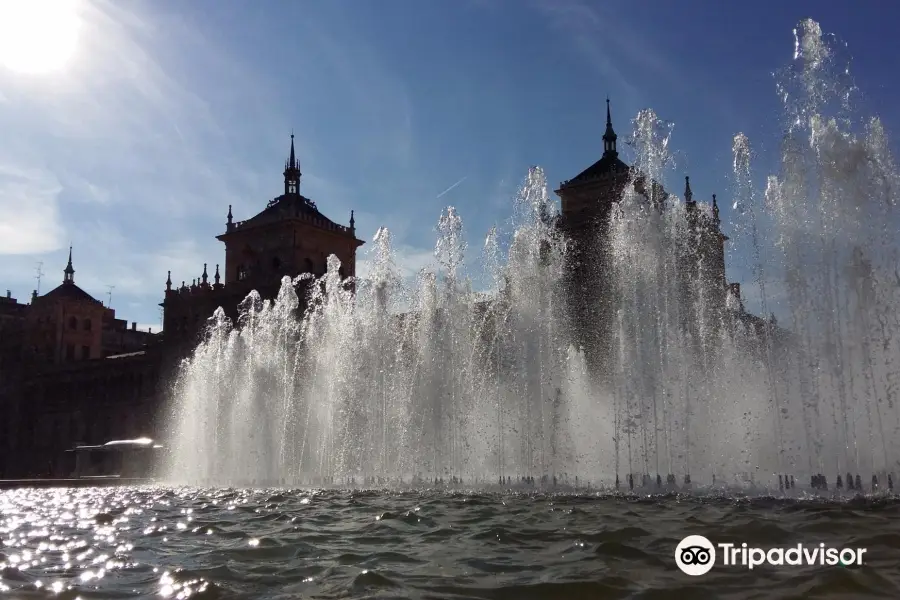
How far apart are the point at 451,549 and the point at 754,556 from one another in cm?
299

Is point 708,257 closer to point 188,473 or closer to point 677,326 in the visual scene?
point 677,326

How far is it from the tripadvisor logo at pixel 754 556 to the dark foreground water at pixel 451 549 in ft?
0.42

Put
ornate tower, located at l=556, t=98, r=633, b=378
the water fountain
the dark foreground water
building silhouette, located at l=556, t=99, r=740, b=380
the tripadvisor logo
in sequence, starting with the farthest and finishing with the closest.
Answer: ornate tower, located at l=556, t=98, r=633, b=378 → building silhouette, located at l=556, t=99, r=740, b=380 → the water fountain → the tripadvisor logo → the dark foreground water

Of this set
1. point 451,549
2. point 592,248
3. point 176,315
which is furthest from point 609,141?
point 451,549

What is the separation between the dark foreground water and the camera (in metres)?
6.24

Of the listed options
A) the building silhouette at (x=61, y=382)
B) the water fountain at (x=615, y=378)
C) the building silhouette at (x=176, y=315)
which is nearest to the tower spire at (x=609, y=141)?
the building silhouette at (x=176, y=315)

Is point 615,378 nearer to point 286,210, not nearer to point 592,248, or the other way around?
point 592,248

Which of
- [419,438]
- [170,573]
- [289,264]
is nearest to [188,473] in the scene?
[419,438]

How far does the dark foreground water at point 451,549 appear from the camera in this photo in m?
6.24

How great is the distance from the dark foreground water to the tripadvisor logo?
13 centimetres

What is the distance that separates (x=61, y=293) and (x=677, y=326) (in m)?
54.8

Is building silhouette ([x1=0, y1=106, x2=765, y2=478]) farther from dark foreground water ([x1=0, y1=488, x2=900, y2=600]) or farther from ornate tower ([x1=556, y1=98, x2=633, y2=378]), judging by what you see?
dark foreground water ([x1=0, y1=488, x2=900, y2=600])

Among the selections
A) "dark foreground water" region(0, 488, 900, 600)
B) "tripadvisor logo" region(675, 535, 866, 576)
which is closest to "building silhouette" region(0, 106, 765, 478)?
"dark foreground water" region(0, 488, 900, 600)

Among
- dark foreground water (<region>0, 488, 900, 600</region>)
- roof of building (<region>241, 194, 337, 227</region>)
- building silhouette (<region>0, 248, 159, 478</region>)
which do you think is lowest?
dark foreground water (<region>0, 488, 900, 600</region>)
